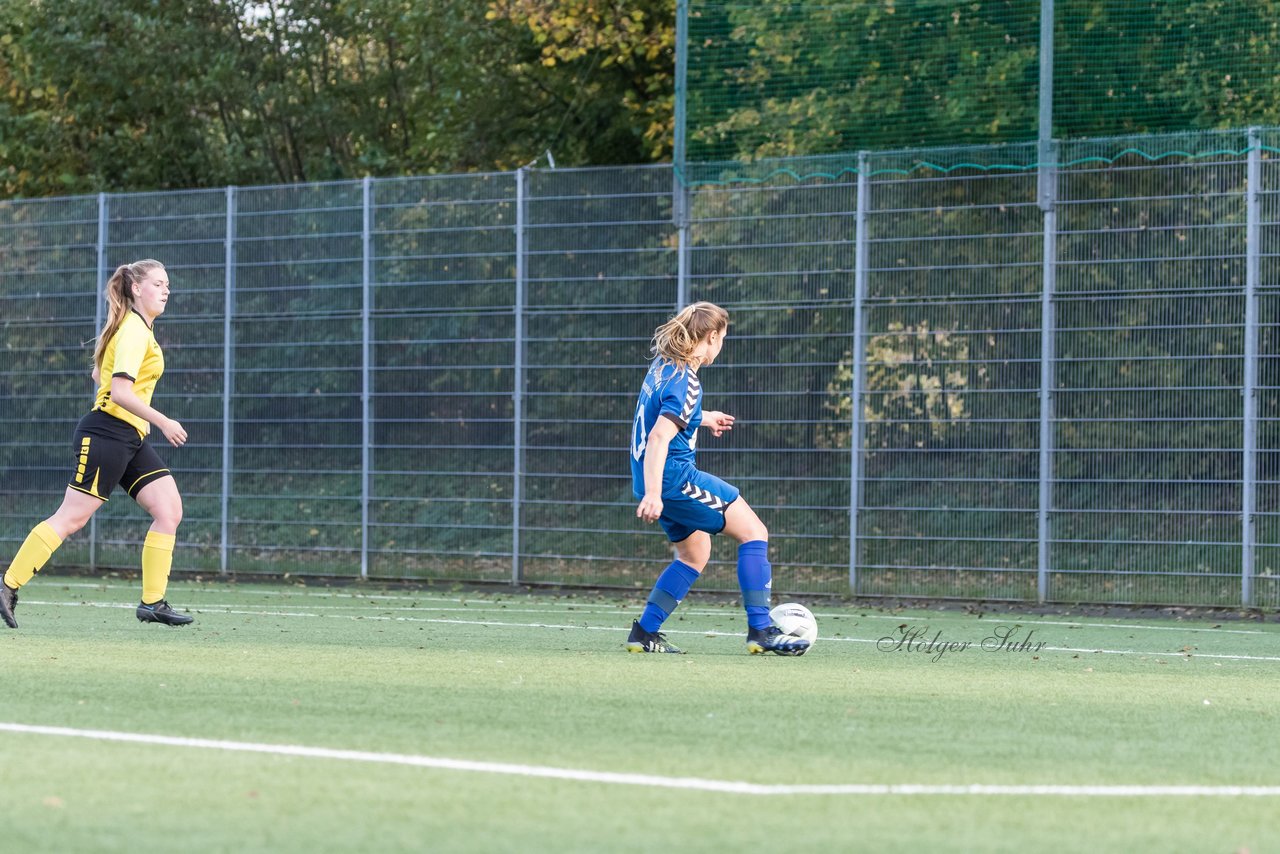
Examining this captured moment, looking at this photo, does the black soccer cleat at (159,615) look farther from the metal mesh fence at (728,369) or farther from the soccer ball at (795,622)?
the metal mesh fence at (728,369)

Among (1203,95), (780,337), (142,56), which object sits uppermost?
(142,56)

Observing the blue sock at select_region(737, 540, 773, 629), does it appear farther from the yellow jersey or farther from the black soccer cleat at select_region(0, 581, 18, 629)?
the black soccer cleat at select_region(0, 581, 18, 629)

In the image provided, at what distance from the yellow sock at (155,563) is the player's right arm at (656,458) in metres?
2.63

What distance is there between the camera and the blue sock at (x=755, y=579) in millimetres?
8594

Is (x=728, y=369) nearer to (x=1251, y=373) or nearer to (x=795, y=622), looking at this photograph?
(x=1251, y=373)

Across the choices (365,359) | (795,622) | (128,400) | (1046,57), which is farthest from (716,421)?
(365,359)

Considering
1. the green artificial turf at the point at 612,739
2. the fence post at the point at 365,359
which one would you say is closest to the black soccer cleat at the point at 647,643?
the green artificial turf at the point at 612,739

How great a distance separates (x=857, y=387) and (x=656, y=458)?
6.08 m

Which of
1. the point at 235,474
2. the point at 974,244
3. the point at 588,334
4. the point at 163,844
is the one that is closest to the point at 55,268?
the point at 235,474

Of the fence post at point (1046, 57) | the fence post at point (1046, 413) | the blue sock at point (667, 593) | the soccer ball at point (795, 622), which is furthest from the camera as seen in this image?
the fence post at point (1046, 57)

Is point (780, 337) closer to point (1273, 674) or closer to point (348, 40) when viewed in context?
point (1273, 674)

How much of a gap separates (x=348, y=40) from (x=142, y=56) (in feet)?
9.24

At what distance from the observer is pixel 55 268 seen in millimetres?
17328

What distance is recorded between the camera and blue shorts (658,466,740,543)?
8.47 meters
